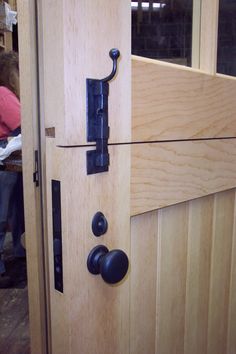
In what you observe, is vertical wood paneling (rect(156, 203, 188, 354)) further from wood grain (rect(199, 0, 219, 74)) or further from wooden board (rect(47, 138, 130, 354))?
wood grain (rect(199, 0, 219, 74))

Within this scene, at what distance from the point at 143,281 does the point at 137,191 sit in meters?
0.20

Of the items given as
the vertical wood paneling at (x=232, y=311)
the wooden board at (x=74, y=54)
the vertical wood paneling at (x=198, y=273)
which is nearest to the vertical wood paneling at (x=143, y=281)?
the vertical wood paneling at (x=198, y=273)

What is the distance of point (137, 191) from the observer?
24.1 inches

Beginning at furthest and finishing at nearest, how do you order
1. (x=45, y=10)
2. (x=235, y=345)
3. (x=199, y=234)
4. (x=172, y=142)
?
(x=235, y=345) → (x=199, y=234) → (x=172, y=142) → (x=45, y=10)

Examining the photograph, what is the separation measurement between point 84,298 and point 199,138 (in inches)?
15.7

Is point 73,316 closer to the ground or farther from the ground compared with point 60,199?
closer to the ground

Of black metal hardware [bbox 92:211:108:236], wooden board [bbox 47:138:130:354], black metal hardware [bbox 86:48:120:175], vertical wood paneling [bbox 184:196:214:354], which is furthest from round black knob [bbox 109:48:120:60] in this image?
vertical wood paneling [bbox 184:196:214:354]

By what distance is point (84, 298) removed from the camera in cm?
55

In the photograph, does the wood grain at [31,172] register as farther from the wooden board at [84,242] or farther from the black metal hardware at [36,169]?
the wooden board at [84,242]

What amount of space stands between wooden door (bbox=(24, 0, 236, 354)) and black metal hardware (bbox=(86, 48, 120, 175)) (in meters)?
0.01

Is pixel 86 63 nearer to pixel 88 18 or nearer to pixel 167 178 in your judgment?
pixel 88 18

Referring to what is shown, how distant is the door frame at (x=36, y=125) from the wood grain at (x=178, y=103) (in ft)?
0.22

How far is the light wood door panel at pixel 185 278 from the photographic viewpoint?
2.25ft

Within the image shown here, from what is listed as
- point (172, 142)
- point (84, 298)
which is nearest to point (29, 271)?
point (84, 298)
